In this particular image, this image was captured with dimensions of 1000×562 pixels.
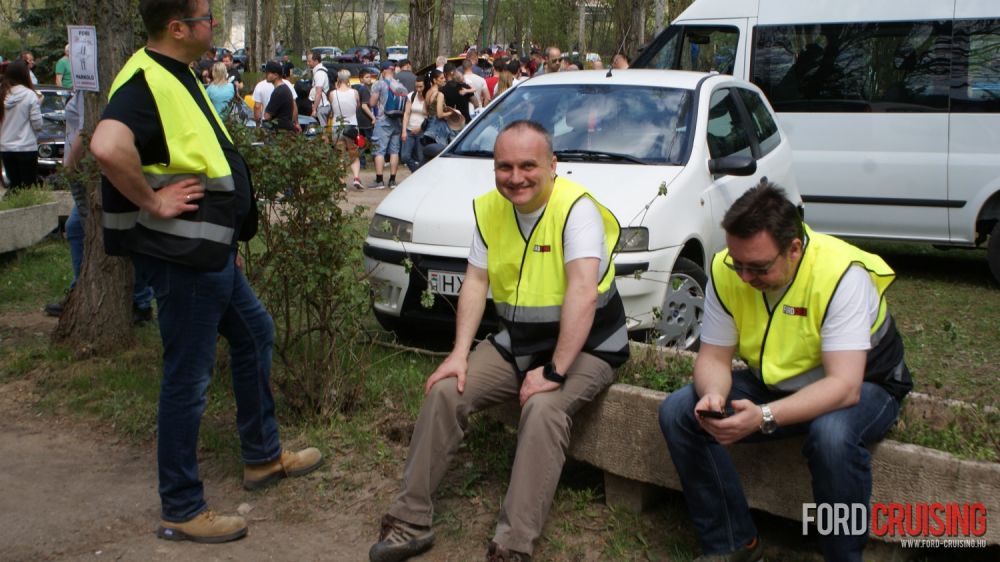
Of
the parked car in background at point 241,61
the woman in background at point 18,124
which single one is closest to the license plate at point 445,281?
the woman in background at point 18,124

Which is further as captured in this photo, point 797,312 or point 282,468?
point 282,468

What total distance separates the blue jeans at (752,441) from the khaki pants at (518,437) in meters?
0.36

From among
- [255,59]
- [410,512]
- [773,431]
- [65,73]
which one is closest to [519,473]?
[410,512]

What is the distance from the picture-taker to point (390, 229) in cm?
600

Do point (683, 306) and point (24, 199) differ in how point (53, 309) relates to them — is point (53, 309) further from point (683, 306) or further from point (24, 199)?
point (683, 306)

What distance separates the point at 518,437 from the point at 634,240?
6.59 feet

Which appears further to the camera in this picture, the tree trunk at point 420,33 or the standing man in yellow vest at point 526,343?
the tree trunk at point 420,33

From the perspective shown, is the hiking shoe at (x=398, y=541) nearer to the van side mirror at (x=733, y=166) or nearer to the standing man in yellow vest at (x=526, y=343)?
the standing man in yellow vest at (x=526, y=343)

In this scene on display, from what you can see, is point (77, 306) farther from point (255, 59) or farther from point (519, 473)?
point (255, 59)

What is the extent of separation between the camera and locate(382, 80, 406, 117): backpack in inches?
603

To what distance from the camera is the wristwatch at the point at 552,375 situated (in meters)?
3.85

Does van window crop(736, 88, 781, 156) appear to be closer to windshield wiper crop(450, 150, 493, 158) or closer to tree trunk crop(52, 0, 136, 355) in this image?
windshield wiper crop(450, 150, 493, 158)

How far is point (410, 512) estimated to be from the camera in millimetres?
3820

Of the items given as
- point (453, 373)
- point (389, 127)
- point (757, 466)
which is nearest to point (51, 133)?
point (389, 127)
